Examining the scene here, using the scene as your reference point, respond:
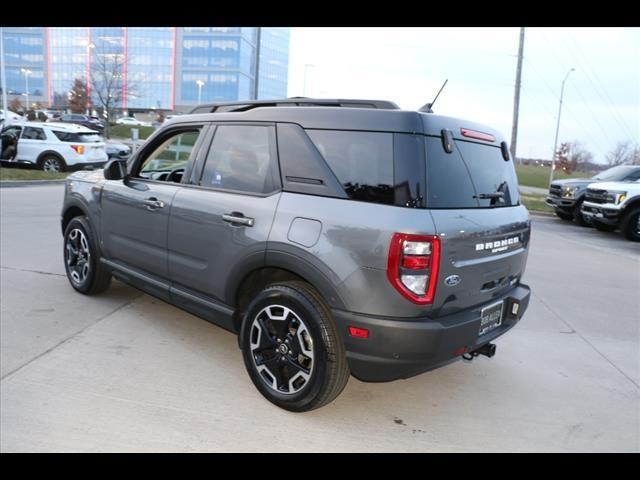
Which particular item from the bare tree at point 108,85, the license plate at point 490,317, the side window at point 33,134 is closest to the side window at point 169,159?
the license plate at point 490,317

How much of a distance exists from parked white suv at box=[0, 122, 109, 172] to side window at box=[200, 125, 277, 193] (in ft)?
46.1

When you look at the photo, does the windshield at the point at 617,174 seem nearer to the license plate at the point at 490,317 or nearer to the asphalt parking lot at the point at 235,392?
the asphalt parking lot at the point at 235,392

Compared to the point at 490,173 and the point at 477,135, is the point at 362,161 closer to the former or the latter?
the point at 477,135

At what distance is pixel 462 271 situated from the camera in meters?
2.67

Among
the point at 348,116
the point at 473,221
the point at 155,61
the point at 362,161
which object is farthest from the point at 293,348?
the point at 155,61

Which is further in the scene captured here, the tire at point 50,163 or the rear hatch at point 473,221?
the tire at point 50,163

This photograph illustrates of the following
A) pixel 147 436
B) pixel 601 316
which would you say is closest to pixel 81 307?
pixel 147 436

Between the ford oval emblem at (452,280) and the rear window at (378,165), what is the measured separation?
16.7 inches

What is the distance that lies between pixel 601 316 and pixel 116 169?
→ 206 inches


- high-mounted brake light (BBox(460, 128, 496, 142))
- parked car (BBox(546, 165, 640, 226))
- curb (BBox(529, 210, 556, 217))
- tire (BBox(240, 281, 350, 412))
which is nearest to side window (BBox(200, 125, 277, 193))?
tire (BBox(240, 281, 350, 412))

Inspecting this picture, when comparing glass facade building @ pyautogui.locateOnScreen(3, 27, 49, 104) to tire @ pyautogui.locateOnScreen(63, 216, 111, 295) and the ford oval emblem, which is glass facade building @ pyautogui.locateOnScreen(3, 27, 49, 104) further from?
the ford oval emblem

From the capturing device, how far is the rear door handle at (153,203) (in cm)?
381

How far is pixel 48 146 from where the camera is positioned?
1541cm
